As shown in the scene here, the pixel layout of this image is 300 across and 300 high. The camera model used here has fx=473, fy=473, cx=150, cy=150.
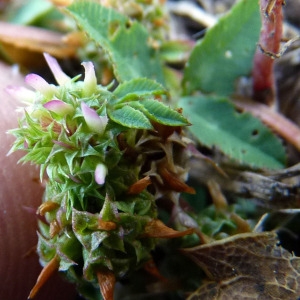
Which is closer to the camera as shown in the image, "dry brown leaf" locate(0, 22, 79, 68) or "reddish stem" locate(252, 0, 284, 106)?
"reddish stem" locate(252, 0, 284, 106)

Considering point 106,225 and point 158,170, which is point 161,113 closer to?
point 158,170

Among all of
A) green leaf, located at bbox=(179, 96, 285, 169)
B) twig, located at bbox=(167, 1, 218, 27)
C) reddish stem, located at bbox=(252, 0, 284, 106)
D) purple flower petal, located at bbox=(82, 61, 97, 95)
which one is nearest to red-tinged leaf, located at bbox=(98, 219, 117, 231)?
purple flower petal, located at bbox=(82, 61, 97, 95)

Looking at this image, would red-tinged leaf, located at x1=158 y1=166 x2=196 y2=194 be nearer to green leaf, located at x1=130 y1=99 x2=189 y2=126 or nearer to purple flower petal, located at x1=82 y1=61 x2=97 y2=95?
green leaf, located at x1=130 y1=99 x2=189 y2=126

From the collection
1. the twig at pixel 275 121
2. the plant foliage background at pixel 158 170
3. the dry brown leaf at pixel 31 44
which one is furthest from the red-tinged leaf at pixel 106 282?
the dry brown leaf at pixel 31 44

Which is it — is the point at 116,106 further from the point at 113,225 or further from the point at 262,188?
the point at 262,188

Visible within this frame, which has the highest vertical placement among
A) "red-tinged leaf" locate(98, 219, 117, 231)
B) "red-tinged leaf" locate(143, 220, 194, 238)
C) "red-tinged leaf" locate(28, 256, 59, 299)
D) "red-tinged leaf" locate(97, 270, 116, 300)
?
"red-tinged leaf" locate(98, 219, 117, 231)

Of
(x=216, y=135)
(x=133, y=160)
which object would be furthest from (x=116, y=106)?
(x=216, y=135)

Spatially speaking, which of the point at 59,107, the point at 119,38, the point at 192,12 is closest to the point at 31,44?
the point at 119,38
